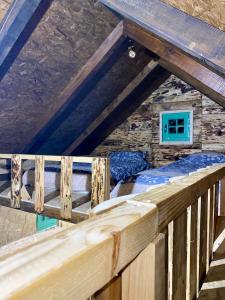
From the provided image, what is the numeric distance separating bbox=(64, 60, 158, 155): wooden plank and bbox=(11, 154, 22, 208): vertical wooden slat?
2.16 metres

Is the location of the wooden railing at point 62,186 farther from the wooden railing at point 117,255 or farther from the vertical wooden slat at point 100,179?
the wooden railing at point 117,255

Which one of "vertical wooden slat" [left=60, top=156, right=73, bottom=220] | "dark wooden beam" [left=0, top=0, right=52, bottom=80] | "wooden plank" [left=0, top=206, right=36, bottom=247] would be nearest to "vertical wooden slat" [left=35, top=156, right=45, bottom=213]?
"vertical wooden slat" [left=60, top=156, right=73, bottom=220]

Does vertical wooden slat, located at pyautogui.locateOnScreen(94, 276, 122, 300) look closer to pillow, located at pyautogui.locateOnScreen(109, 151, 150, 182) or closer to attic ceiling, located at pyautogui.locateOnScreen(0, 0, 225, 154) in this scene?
attic ceiling, located at pyautogui.locateOnScreen(0, 0, 225, 154)

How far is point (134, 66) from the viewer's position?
3678 mm

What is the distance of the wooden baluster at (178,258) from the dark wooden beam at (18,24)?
2.00 m

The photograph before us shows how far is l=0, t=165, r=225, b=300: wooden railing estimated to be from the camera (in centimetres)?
28

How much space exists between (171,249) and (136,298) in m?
0.21

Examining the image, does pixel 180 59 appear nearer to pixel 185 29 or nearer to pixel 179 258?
pixel 185 29

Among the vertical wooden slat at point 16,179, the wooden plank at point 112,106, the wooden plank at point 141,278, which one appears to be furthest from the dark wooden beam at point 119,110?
the wooden plank at point 141,278

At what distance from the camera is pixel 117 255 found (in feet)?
1.27

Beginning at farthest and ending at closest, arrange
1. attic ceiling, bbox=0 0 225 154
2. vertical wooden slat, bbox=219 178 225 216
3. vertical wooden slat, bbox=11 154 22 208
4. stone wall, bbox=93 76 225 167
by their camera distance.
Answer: stone wall, bbox=93 76 225 167 < vertical wooden slat, bbox=11 154 22 208 < attic ceiling, bbox=0 0 225 154 < vertical wooden slat, bbox=219 178 225 216

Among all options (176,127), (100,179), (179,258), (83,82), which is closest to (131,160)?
(176,127)

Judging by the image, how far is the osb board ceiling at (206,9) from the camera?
1.04m

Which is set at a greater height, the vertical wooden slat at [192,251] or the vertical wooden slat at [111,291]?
the vertical wooden slat at [111,291]
